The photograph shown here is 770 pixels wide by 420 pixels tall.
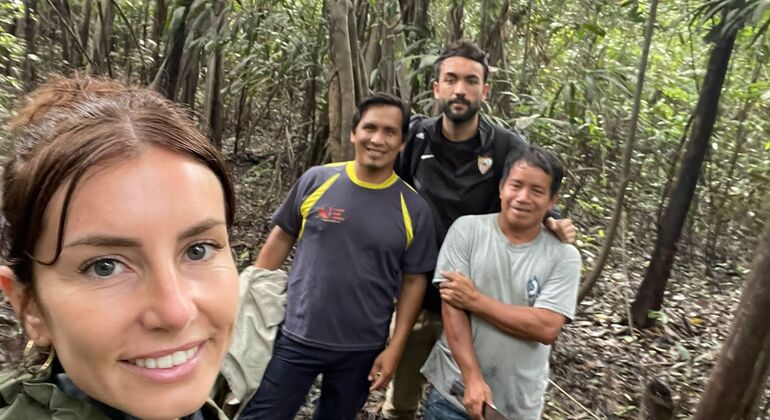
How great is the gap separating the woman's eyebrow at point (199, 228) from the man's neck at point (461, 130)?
1800mm

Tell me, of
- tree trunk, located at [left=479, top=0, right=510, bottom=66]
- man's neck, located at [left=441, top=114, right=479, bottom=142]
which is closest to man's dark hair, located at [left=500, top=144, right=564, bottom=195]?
man's neck, located at [left=441, top=114, right=479, bottom=142]

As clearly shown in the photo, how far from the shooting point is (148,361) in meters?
0.79

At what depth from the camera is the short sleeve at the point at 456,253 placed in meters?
2.31

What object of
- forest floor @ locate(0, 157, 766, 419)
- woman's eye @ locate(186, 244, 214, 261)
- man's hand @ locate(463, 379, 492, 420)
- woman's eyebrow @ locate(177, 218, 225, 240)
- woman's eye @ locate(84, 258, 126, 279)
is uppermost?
woman's eyebrow @ locate(177, 218, 225, 240)

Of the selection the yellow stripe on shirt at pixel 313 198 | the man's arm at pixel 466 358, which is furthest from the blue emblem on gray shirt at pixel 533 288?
the yellow stripe on shirt at pixel 313 198

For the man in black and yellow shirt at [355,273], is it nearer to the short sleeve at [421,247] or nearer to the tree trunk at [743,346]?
the short sleeve at [421,247]

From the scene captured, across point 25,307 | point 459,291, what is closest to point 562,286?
point 459,291

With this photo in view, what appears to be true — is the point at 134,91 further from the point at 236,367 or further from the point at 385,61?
the point at 385,61

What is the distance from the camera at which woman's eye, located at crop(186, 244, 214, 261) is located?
0.83 meters

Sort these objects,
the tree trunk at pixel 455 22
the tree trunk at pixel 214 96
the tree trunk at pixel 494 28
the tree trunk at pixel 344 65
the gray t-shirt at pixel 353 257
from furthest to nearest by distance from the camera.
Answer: the tree trunk at pixel 214 96, the tree trunk at pixel 455 22, the tree trunk at pixel 494 28, the tree trunk at pixel 344 65, the gray t-shirt at pixel 353 257

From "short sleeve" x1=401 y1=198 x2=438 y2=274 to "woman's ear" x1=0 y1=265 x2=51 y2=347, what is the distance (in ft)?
5.69

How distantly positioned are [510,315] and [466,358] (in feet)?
0.77

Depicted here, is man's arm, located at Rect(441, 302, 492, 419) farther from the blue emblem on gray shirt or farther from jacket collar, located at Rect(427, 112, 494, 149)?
jacket collar, located at Rect(427, 112, 494, 149)

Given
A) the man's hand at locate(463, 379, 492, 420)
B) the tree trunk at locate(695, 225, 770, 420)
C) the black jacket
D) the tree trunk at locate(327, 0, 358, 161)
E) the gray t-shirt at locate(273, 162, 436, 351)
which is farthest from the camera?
the tree trunk at locate(327, 0, 358, 161)
